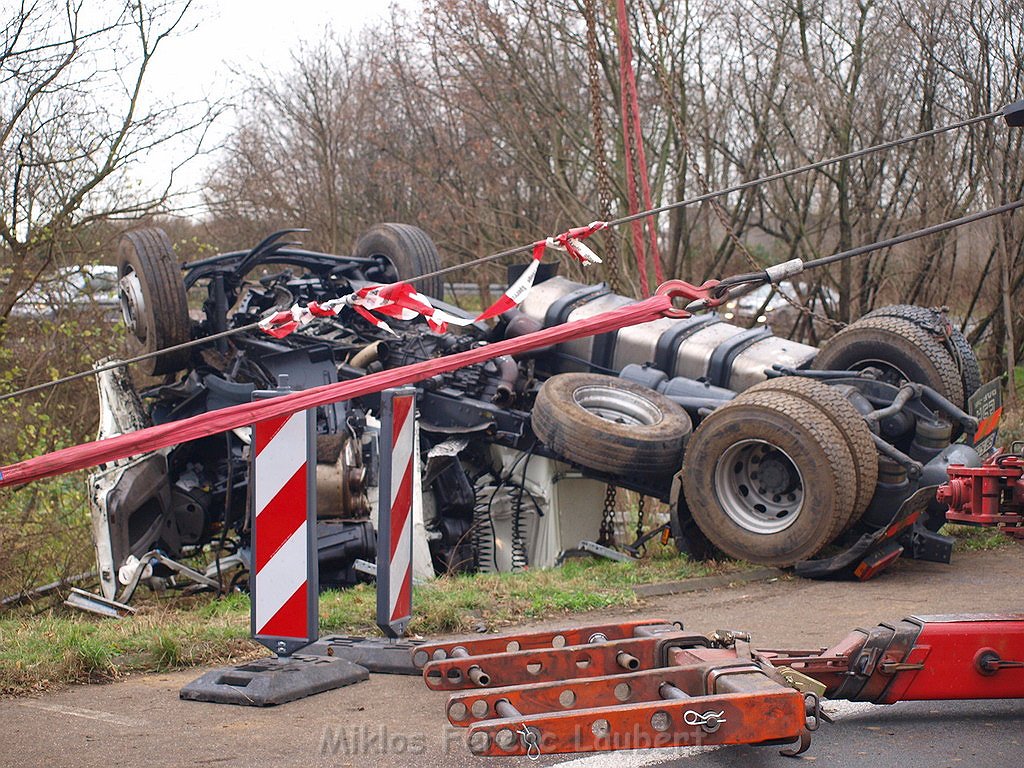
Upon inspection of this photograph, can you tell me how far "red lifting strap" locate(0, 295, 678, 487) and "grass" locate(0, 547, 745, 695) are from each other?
0.88m

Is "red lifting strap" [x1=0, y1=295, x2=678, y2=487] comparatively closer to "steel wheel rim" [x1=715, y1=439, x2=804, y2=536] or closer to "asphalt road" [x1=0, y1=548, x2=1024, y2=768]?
"asphalt road" [x1=0, y1=548, x2=1024, y2=768]

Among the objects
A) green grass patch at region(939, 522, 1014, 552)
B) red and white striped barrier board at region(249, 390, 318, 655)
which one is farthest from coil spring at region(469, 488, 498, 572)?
red and white striped barrier board at region(249, 390, 318, 655)

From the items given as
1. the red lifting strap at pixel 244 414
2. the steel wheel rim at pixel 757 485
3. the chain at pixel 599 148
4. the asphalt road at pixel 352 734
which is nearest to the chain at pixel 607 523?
the steel wheel rim at pixel 757 485

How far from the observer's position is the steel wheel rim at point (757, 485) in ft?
24.7

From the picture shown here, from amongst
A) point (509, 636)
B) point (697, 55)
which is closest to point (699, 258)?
point (697, 55)

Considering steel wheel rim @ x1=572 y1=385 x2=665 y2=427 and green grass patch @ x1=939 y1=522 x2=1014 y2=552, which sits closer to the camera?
green grass patch @ x1=939 y1=522 x2=1014 y2=552

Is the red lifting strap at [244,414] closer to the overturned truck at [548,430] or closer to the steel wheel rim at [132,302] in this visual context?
the overturned truck at [548,430]

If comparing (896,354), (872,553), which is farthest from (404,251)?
(872,553)

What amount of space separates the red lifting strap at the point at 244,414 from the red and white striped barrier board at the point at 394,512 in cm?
13

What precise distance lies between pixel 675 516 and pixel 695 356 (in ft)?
7.12

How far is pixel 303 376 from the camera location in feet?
30.5

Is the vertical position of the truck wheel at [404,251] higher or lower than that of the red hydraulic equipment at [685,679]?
higher

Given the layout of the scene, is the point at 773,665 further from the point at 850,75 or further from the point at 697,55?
the point at 697,55

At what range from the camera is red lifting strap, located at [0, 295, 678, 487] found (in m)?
4.66
